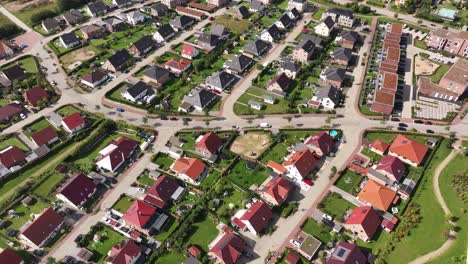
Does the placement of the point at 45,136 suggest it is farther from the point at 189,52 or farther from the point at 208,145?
the point at 189,52

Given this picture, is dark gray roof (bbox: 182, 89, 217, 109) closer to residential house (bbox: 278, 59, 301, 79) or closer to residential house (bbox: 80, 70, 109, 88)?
residential house (bbox: 278, 59, 301, 79)

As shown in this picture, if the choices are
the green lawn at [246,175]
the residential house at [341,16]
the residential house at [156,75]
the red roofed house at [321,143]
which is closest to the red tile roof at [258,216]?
the green lawn at [246,175]

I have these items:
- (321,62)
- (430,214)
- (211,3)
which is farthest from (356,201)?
(211,3)

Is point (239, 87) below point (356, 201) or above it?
above

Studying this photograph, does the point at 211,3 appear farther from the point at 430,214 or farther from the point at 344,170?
the point at 430,214

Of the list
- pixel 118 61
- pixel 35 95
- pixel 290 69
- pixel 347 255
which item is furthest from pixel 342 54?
pixel 35 95
